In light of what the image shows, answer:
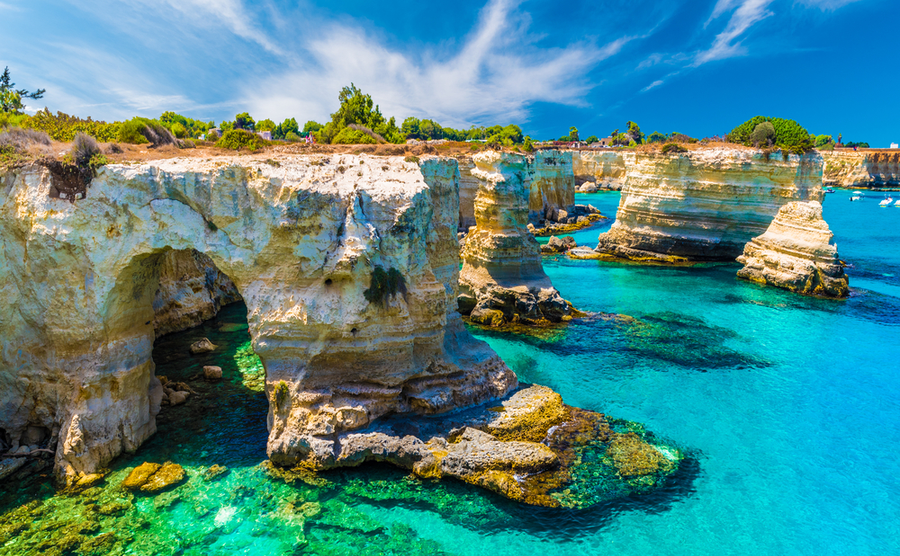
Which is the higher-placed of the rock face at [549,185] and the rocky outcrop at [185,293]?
the rock face at [549,185]

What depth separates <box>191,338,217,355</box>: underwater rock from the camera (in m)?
19.7

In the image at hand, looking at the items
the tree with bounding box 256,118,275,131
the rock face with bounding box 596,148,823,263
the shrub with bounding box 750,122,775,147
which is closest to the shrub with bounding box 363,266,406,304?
the tree with bounding box 256,118,275,131

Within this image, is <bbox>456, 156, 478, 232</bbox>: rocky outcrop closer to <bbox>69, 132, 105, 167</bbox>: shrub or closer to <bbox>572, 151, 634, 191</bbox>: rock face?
<bbox>69, 132, 105, 167</bbox>: shrub

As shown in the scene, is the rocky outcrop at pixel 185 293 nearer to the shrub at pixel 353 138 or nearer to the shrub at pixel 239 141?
the shrub at pixel 239 141

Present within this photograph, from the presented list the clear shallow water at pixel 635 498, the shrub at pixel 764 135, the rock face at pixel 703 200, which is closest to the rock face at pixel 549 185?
the rock face at pixel 703 200

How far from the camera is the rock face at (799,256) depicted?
29797mm

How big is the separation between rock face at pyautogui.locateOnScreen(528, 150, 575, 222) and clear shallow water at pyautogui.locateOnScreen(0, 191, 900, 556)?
114ft

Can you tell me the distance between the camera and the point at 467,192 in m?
47.1

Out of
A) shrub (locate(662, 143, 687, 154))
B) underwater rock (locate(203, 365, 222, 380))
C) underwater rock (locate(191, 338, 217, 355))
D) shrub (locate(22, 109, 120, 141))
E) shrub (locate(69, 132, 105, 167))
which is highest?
shrub (locate(662, 143, 687, 154))

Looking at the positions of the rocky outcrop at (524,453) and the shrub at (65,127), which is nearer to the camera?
the rocky outcrop at (524,453)

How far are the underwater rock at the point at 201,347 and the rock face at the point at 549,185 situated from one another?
42.0m

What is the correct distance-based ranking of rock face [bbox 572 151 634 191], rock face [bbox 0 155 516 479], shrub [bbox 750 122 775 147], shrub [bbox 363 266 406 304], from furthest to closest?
rock face [bbox 572 151 634 191] → shrub [bbox 750 122 775 147] → shrub [bbox 363 266 406 304] → rock face [bbox 0 155 516 479]

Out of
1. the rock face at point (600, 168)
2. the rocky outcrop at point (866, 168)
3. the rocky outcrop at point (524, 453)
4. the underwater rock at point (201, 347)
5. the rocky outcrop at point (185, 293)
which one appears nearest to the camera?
the rocky outcrop at point (524, 453)

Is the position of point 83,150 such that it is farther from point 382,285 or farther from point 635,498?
point 635,498
